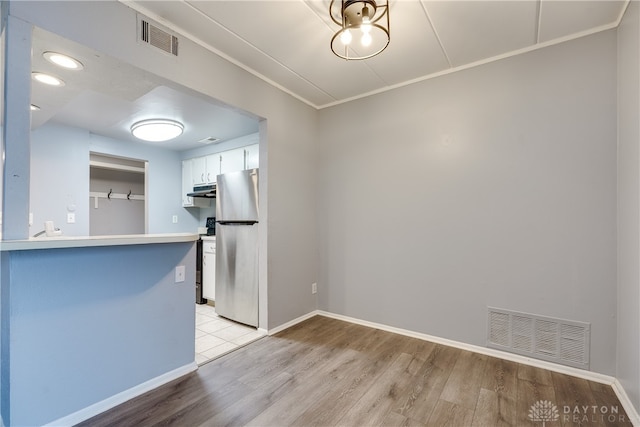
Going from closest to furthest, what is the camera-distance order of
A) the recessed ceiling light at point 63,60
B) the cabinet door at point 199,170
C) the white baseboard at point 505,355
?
the recessed ceiling light at point 63,60 → the white baseboard at point 505,355 → the cabinet door at point 199,170

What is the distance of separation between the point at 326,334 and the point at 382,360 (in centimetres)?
70

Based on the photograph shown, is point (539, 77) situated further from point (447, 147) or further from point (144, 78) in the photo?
point (144, 78)

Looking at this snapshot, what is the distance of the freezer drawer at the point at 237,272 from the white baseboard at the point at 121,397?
95 cm

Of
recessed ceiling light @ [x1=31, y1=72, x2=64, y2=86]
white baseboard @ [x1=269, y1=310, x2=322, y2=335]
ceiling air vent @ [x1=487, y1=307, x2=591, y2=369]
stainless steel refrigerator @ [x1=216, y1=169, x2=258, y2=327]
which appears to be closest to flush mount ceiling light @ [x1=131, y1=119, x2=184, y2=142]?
stainless steel refrigerator @ [x1=216, y1=169, x2=258, y2=327]

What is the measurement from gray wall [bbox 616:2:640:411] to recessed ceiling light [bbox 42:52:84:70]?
11.3 feet

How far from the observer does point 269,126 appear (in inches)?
114

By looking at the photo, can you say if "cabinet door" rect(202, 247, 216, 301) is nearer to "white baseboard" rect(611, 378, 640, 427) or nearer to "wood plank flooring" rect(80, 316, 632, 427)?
"wood plank flooring" rect(80, 316, 632, 427)

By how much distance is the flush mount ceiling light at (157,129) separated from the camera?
10.9 feet

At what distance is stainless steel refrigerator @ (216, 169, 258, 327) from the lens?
3104mm

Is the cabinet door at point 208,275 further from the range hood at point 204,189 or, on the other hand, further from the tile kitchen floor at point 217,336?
the range hood at point 204,189

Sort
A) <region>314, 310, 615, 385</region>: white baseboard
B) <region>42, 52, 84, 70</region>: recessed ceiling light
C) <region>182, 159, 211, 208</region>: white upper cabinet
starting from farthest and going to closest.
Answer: <region>182, 159, 211, 208</region>: white upper cabinet → <region>314, 310, 615, 385</region>: white baseboard → <region>42, 52, 84, 70</region>: recessed ceiling light

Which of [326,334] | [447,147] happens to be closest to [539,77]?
[447,147]

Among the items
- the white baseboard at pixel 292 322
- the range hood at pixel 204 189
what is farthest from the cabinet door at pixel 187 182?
the white baseboard at pixel 292 322

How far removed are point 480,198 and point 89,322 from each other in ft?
9.76
